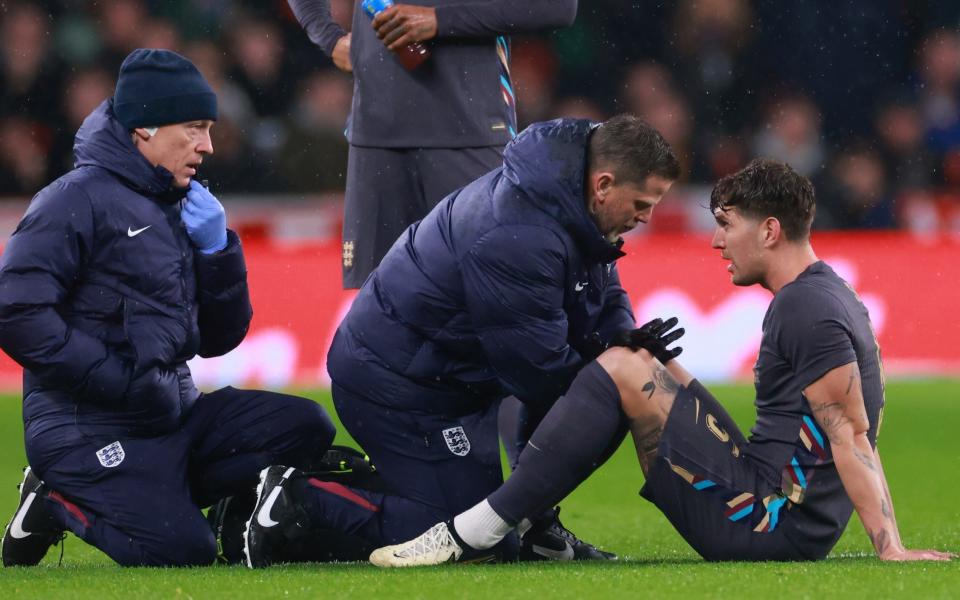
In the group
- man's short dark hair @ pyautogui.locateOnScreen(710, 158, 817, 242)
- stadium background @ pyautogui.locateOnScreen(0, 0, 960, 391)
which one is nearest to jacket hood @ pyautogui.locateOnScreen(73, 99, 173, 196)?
man's short dark hair @ pyautogui.locateOnScreen(710, 158, 817, 242)

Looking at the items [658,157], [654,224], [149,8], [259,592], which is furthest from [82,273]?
[149,8]

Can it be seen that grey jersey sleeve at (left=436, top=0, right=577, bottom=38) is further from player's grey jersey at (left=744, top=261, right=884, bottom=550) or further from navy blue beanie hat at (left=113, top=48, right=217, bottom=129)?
player's grey jersey at (left=744, top=261, right=884, bottom=550)

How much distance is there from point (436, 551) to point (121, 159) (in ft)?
4.92

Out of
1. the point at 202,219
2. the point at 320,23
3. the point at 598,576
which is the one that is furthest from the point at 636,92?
the point at 598,576

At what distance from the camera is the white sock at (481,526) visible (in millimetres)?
4453

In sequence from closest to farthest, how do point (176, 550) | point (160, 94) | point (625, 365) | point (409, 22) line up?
point (625, 365)
point (176, 550)
point (160, 94)
point (409, 22)

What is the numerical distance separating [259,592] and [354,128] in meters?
2.39

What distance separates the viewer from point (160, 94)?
16.2 ft

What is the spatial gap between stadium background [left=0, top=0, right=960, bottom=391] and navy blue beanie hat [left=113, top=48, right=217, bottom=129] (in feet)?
18.8

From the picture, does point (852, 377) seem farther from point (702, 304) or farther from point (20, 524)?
point (702, 304)

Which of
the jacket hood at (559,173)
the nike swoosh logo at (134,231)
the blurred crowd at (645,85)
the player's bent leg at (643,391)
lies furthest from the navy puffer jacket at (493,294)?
the blurred crowd at (645,85)

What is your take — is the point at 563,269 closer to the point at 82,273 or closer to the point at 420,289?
the point at 420,289

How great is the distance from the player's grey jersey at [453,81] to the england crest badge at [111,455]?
5.27ft

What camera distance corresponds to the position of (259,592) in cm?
411
